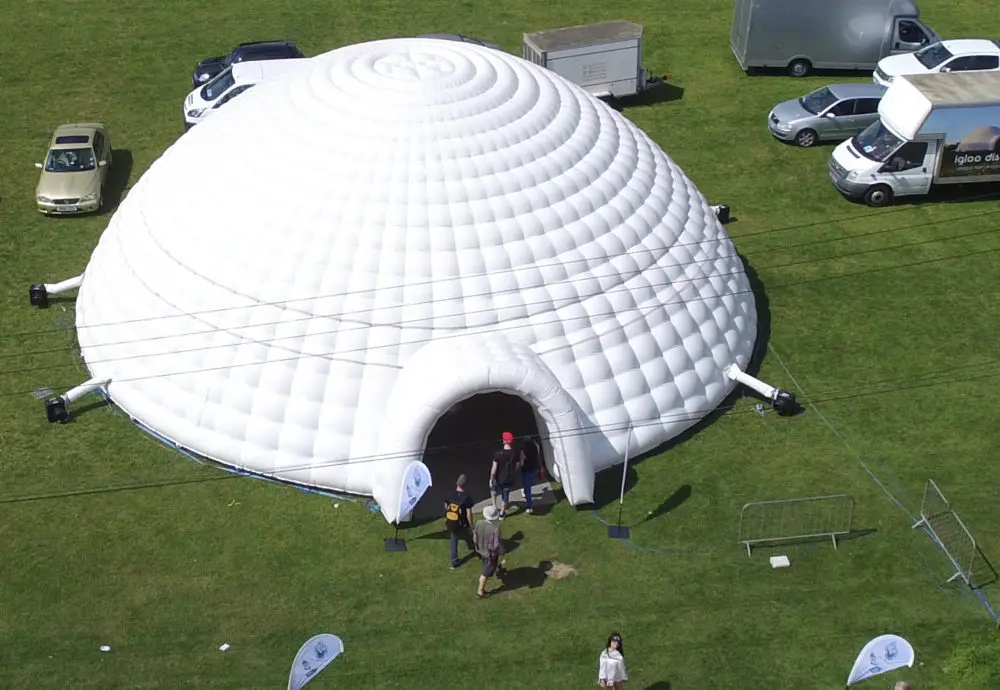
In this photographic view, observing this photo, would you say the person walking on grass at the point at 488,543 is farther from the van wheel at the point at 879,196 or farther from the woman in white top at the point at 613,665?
the van wheel at the point at 879,196

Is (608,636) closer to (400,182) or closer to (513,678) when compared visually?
(513,678)

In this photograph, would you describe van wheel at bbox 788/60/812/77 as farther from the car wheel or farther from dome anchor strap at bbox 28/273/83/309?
dome anchor strap at bbox 28/273/83/309

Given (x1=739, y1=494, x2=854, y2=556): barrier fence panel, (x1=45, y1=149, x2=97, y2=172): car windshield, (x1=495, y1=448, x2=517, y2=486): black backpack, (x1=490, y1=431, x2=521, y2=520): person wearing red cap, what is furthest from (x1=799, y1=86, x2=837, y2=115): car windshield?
(x1=45, y1=149, x2=97, y2=172): car windshield

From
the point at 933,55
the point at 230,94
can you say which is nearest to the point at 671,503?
the point at 230,94

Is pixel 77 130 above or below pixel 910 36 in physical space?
above

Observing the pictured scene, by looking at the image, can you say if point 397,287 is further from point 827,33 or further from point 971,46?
point 971,46

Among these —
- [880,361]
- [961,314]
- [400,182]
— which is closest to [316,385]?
[400,182]

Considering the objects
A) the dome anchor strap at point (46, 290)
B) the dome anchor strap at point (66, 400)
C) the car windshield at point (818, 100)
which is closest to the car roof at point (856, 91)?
the car windshield at point (818, 100)
